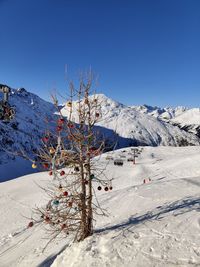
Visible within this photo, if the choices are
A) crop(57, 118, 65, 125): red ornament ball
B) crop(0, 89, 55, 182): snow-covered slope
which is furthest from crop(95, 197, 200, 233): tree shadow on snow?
crop(0, 89, 55, 182): snow-covered slope

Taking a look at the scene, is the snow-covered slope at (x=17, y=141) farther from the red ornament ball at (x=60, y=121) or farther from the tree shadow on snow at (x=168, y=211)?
the red ornament ball at (x=60, y=121)

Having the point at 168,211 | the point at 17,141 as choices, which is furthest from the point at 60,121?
the point at 17,141

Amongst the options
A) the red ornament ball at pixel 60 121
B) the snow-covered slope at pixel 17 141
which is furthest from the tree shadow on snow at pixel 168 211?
the snow-covered slope at pixel 17 141

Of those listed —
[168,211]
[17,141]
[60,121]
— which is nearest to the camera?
[60,121]

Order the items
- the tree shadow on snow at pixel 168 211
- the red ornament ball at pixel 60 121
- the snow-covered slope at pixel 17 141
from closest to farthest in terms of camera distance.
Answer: the red ornament ball at pixel 60 121 < the tree shadow on snow at pixel 168 211 < the snow-covered slope at pixel 17 141

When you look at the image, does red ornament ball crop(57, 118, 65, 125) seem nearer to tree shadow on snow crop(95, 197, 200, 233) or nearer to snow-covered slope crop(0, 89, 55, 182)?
tree shadow on snow crop(95, 197, 200, 233)

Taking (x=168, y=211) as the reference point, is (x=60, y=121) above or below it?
above

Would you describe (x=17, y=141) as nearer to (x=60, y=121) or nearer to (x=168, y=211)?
(x=168, y=211)

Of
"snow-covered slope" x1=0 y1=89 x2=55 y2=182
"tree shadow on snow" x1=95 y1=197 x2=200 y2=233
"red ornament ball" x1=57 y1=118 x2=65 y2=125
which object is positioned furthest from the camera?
"snow-covered slope" x1=0 y1=89 x2=55 y2=182

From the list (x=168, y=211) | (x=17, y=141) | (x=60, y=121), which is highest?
(x=17, y=141)

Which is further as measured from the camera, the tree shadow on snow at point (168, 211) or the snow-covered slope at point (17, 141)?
the snow-covered slope at point (17, 141)

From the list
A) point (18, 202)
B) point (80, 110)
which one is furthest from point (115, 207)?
point (18, 202)

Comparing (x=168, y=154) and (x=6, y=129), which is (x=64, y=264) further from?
(x=6, y=129)

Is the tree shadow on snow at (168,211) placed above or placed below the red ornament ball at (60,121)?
below
